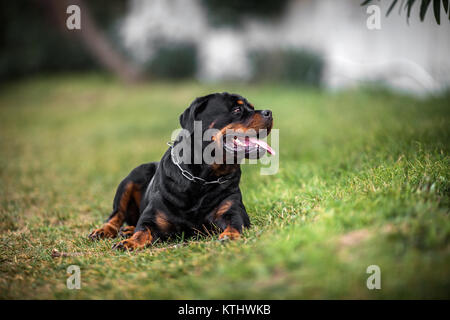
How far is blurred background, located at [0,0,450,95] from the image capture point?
10.5 meters

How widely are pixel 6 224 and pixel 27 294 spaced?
2095 mm

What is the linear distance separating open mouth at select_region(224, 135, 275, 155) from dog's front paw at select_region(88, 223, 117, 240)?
1.40m

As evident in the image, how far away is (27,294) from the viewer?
240 centimetres

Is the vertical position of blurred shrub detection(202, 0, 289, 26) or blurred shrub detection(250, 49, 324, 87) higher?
blurred shrub detection(202, 0, 289, 26)

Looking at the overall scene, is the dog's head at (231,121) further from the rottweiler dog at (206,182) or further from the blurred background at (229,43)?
the blurred background at (229,43)

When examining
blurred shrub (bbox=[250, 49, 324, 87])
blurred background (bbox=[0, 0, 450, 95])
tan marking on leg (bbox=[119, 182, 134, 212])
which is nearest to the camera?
tan marking on leg (bbox=[119, 182, 134, 212])

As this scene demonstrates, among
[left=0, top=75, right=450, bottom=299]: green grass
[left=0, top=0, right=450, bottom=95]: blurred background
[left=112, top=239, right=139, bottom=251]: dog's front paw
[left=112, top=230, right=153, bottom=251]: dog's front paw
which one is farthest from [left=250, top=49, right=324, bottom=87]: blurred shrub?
[left=112, top=239, right=139, bottom=251]: dog's front paw

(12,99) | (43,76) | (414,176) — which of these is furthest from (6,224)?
(43,76)

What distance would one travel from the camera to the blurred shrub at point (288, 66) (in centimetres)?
1349

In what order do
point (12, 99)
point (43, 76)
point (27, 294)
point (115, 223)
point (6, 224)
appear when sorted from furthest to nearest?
point (43, 76), point (12, 99), point (6, 224), point (115, 223), point (27, 294)

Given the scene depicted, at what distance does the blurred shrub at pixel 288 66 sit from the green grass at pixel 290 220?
487 centimetres

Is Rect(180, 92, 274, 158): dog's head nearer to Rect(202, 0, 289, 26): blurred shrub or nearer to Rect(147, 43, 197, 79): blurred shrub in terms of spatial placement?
Rect(202, 0, 289, 26): blurred shrub
